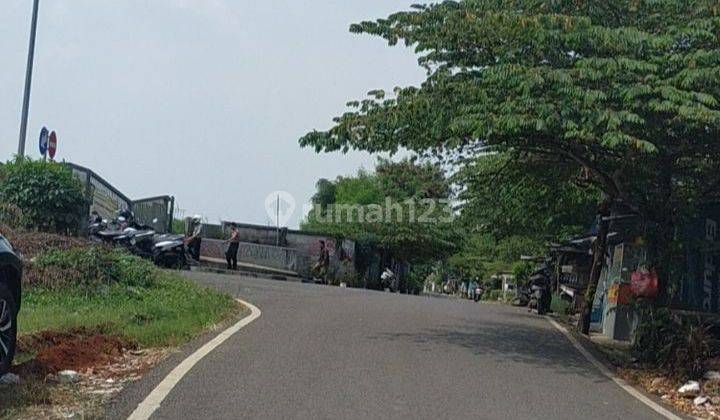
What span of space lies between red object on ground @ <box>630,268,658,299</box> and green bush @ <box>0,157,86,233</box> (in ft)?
37.4

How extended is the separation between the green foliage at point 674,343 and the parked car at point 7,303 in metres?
7.85

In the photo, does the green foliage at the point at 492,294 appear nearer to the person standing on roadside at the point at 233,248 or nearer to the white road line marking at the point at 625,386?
the person standing on roadside at the point at 233,248

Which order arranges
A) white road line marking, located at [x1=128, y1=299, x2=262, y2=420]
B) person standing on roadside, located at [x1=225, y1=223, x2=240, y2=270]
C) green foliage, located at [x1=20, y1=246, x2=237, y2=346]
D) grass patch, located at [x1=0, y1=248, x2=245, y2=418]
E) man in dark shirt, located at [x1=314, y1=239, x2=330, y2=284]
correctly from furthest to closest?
1. man in dark shirt, located at [x1=314, y1=239, x2=330, y2=284]
2. person standing on roadside, located at [x1=225, y1=223, x2=240, y2=270]
3. green foliage, located at [x1=20, y1=246, x2=237, y2=346]
4. grass patch, located at [x1=0, y1=248, x2=245, y2=418]
5. white road line marking, located at [x1=128, y1=299, x2=262, y2=420]

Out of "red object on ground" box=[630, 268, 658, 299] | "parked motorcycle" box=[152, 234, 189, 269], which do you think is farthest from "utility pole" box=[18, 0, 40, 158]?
"red object on ground" box=[630, 268, 658, 299]

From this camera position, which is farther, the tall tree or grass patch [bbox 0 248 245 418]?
the tall tree

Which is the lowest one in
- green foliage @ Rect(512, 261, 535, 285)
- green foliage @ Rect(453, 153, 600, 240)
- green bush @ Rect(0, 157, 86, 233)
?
green foliage @ Rect(512, 261, 535, 285)

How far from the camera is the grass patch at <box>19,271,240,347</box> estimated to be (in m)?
11.2

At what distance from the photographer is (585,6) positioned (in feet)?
41.5

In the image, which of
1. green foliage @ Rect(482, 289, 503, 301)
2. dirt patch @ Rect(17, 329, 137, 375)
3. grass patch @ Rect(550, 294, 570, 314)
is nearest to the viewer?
dirt patch @ Rect(17, 329, 137, 375)

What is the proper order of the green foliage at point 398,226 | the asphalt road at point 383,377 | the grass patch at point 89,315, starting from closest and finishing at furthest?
the asphalt road at point 383,377, the grass patch at point 89,315, the green foliage at point 398,226

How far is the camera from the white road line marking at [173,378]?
722 cm

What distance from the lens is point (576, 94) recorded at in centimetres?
1060

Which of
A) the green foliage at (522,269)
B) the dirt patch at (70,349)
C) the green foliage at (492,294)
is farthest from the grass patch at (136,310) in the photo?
the green foliage at (492,294)

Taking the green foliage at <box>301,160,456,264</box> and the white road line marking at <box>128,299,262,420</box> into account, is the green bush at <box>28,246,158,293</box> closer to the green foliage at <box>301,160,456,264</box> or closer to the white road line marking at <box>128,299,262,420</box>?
the white road line marking at <box>128,299,262,420</box>
